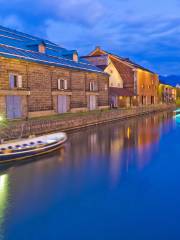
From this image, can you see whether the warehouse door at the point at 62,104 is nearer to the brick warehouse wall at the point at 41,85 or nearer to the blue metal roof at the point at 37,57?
the brick warehouse wall at the point at 41,85

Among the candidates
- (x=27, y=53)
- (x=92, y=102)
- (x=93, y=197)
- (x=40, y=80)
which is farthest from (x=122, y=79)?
(x=93, y=197)

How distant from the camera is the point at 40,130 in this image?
25031mm

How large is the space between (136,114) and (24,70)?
28.7 meters

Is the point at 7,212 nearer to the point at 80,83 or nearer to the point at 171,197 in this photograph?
the point at 171,197

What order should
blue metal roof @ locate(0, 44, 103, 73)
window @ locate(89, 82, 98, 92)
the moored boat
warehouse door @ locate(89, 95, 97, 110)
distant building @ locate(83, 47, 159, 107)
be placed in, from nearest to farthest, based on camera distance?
1. the moored boat
2. blue metal roof @ locate(0, 44, 103, 73)
3. window @ locate(89, 82, 98, 92)
4. warehouse door @ locate(89, 95, 97, 110)
5. distant building @ locate(83, 47, 159, 107)

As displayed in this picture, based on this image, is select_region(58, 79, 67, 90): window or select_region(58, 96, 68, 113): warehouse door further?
select_region(58, 96, 68, 113): warehouse door

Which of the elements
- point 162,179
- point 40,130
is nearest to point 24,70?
point 40,130

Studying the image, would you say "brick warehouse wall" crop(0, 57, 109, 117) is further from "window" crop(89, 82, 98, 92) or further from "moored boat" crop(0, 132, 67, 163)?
"moored boat" crop(0, 132, 67, 163)

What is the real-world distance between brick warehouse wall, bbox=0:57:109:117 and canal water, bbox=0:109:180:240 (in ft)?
40.0

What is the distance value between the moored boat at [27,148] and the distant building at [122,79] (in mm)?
35322

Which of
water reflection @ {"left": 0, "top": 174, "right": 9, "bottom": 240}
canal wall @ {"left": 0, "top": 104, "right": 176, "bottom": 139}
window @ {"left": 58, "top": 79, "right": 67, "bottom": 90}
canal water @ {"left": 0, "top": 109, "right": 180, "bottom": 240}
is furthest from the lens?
window @ {"left": 58, "top": 79, "right": 67, "bottom": 90}

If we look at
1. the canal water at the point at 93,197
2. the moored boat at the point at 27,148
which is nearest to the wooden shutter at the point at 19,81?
the moored boat at the point at 27,148

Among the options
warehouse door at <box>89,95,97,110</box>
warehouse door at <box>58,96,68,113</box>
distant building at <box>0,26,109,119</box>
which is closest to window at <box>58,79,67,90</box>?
distant building at <box>0,26,109,119</box>

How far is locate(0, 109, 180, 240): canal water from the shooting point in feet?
29.0
